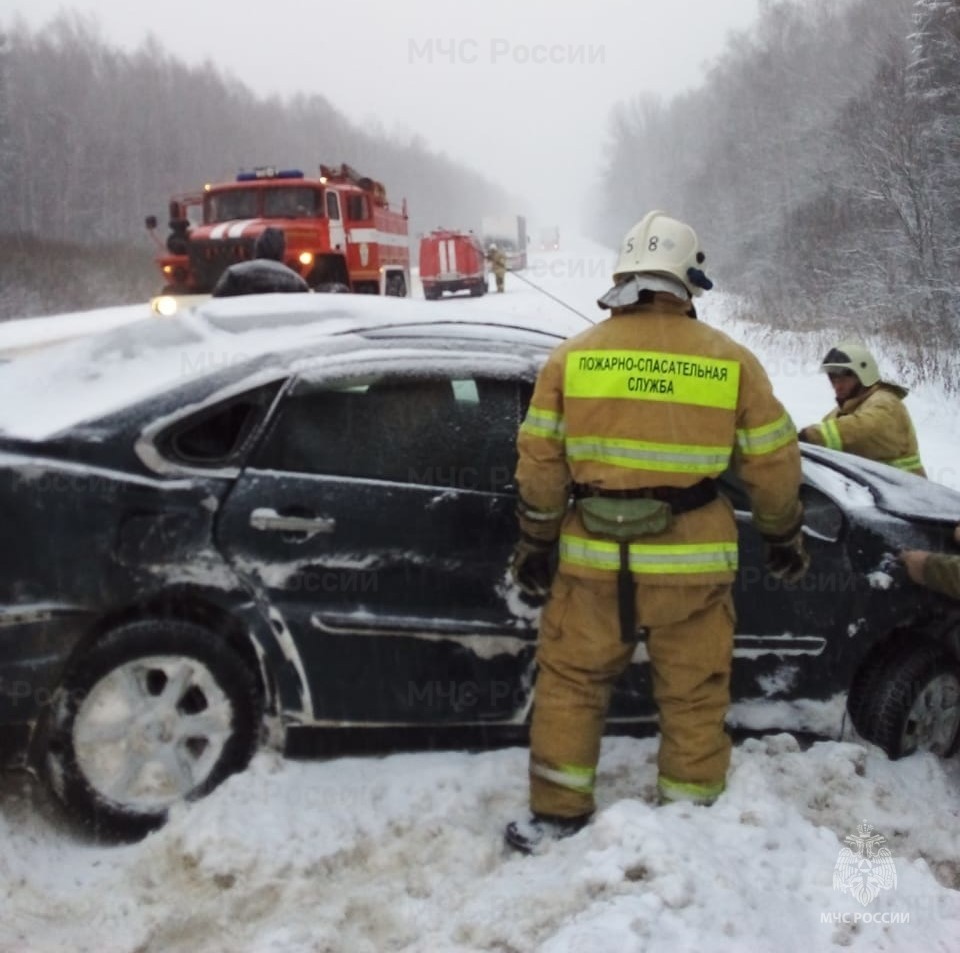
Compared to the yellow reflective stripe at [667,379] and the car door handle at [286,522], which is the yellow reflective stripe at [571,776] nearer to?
the car door handle at [286,522]

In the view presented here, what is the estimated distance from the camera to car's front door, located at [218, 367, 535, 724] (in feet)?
9.36

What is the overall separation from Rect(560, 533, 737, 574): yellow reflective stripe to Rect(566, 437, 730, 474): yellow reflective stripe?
21 centimetres

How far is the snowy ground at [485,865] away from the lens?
7.36 feet

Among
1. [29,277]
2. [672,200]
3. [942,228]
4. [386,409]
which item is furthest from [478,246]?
[672,200]

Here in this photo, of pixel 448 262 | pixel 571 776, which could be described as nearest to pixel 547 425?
pixel 571 776

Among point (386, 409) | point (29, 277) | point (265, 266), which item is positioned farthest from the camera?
point (29, 277)

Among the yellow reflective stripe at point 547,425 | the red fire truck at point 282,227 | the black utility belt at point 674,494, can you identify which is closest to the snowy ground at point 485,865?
the black utility belt at point 674,494

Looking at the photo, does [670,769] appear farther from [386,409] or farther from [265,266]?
[265,266]

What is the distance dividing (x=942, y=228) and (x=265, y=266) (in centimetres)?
1947

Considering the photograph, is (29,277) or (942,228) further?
(29,277)

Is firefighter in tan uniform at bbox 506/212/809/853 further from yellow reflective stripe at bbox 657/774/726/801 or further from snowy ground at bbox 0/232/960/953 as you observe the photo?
snowy ground at bbox 0/232/960/953

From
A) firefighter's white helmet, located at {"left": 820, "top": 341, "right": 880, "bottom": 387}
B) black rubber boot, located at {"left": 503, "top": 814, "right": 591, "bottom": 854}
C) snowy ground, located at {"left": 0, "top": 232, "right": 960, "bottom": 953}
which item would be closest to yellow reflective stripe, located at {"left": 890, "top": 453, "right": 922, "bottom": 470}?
firefighter's white helmet, located at {"left": 820, "top": 341, "right": 880, "bottom": 387}

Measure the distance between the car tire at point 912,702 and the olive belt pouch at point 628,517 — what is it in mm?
1124

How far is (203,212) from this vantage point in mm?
12867
